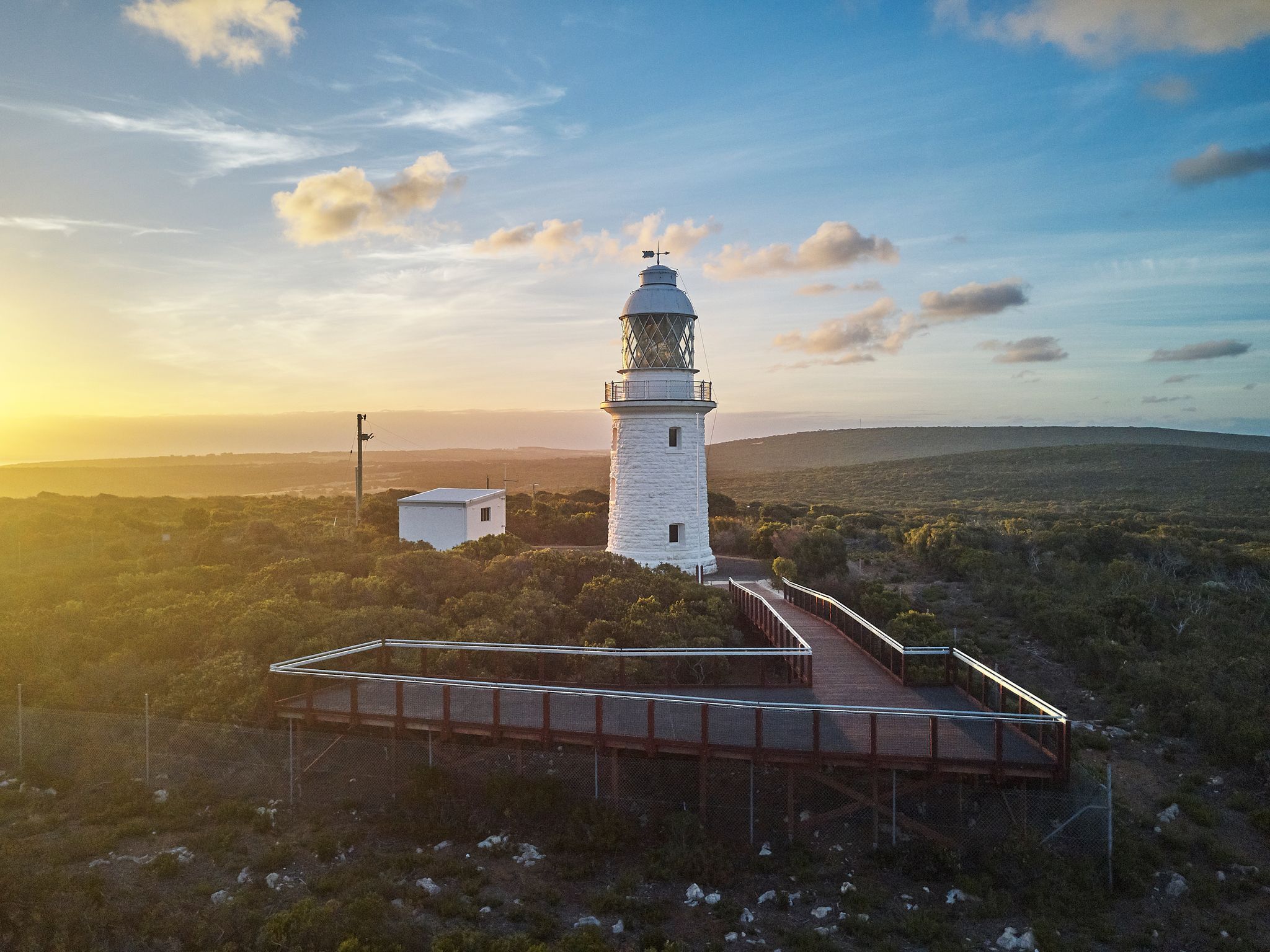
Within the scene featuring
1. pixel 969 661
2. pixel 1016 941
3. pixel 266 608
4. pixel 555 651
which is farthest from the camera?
pixel 266 608

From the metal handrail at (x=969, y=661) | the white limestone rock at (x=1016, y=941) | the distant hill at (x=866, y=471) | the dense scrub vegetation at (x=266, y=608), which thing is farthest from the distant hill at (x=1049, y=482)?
the white limestone rock at (x=1016, y=941)

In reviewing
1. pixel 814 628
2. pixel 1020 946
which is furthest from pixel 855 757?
pixel 814 628

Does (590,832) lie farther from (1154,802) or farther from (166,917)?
(1154,802)

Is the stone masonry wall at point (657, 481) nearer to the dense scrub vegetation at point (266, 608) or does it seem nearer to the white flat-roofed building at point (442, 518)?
the dense scrub vegetation at point (266, 608)

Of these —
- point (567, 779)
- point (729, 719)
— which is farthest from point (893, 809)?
point (567, 779)

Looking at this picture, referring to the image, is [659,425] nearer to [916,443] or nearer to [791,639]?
[791,639]
